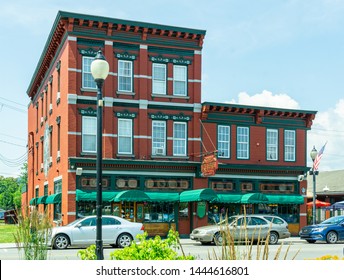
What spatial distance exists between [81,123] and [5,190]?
93449mm

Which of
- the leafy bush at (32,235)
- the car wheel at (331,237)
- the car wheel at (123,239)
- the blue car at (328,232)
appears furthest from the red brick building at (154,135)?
the leafy bush at (32,235)

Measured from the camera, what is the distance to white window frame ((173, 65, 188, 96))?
34.4 meters

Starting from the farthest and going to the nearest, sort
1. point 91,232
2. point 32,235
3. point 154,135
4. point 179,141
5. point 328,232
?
point 179,141 → point 154,135 → point 328,232 → point 91,232 → point 32,235

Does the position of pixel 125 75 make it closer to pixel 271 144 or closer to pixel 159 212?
pixel 159 212

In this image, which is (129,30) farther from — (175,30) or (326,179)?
(326,179)

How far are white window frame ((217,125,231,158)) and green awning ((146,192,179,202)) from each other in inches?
172

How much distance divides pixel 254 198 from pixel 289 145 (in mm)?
5614

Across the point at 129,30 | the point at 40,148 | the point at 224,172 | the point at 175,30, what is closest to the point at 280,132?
the point at 224,172

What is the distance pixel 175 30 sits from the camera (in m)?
33.9

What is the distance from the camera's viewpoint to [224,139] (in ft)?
117

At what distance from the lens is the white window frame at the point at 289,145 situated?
1475 inches

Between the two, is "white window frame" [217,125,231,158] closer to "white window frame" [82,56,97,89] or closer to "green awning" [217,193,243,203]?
"green awning" [217,193,243,203]

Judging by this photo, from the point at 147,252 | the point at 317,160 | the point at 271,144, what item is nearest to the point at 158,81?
the point at 271,144

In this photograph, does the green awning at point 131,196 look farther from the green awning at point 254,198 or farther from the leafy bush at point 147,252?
the leafy bush at point 147,252
